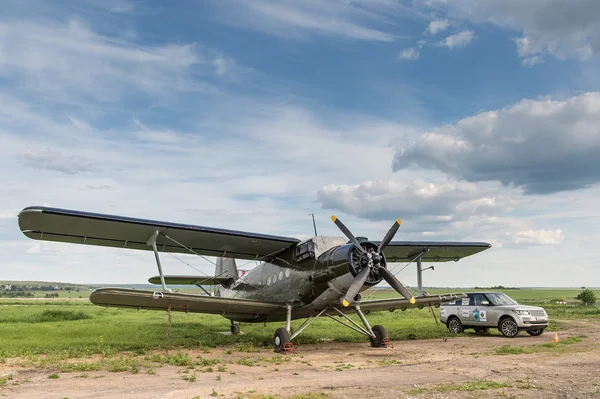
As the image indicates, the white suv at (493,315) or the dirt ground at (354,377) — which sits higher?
the white suv at (493,315)

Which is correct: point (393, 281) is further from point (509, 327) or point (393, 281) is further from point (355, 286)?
point (509, 327)

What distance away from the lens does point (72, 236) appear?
14.8 m

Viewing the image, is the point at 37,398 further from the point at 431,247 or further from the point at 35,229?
the point at 431,247

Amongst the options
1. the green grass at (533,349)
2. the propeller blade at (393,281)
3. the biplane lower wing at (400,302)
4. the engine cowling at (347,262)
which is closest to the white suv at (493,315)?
the biplane lower wing at (400,302)

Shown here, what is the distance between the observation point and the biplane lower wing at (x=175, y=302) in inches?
539

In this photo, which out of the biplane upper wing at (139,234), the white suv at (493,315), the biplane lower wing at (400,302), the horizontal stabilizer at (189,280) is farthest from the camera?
the horizontal stabilizer at (189,280)

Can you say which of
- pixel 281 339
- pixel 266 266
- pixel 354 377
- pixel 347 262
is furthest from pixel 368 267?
pixel 266 266

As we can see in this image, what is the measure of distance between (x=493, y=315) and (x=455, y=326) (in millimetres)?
2058

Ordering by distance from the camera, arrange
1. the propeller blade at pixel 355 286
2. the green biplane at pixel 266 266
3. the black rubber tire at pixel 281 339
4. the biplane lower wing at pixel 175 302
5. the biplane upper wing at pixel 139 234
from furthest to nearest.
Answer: the black rubber tire at pixel 281 339
the green biplane at pixel 266 266
the biplane lower wing at pixel 175 302
the biplane upper wing at pixel 139 234
the propeller blade at pixel 355 286

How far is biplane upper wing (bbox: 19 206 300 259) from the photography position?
44.2 ft

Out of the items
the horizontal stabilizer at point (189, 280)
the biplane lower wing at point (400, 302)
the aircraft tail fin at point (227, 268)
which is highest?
the aircraft tail fin at point (227, 268)

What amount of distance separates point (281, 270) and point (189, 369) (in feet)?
A: 20.9

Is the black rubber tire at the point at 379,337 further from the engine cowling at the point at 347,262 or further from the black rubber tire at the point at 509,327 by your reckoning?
the black rubber tire at the point at 509,327

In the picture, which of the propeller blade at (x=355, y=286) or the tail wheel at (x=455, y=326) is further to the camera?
the tail wheel at (x=455, y=326)
